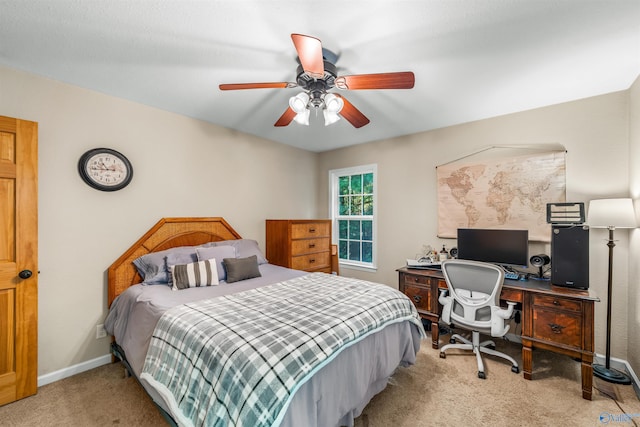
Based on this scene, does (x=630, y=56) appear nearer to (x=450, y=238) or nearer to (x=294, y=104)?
(x=450, y=238)

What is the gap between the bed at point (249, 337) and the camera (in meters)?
1.18

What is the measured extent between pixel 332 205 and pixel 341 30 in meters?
3.11

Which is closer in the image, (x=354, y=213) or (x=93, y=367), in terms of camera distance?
(x=93, y=367)

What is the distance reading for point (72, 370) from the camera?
2262mm

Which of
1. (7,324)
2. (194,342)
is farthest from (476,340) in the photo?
(7,324)

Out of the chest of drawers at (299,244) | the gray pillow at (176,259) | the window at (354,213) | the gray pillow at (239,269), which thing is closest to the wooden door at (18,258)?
the gray pillow at (176,259)

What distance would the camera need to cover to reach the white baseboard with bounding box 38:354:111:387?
214 centimetres

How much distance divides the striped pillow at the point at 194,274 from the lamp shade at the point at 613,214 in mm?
3305

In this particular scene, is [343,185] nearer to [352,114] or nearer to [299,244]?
[299,244]

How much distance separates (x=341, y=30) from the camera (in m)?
1.60

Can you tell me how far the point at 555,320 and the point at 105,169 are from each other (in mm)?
4095

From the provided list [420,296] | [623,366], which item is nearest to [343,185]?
[420,296]

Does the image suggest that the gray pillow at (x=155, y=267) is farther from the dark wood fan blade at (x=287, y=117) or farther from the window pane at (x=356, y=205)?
the window pane at (x=356, y=205)

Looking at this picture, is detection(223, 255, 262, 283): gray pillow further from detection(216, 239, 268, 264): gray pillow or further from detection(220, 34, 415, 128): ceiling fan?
detection(220, 34, 415, 128): ceiling fan
